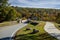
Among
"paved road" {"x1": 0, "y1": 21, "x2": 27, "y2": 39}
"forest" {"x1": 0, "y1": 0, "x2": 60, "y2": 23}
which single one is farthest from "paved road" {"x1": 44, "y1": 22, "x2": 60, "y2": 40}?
"paved road" {"x1": 0, "y1": 21, "x2": 27, "y2": 39}

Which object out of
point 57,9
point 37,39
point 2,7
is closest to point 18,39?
point 37,39

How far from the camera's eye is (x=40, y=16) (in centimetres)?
1586

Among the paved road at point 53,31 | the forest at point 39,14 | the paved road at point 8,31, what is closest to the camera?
the paved road at point 8,31

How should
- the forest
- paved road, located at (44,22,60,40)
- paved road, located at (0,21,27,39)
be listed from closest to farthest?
paved road, located at (0,21,27,39), paved road, located at (44,22,60,40), the forest

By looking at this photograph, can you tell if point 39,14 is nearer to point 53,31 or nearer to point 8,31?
point 53,31

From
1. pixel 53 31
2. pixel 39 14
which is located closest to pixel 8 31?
pixel 39 14

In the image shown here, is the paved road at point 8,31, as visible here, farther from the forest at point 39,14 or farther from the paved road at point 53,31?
the paved road at point 53,31

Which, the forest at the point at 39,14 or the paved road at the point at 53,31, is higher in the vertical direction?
the forest at the point at 39,14

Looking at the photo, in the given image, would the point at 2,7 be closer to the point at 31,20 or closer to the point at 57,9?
the point at 31,20

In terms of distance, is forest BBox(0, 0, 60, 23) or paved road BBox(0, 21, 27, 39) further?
forest BBox(0, 0, 60, 23)

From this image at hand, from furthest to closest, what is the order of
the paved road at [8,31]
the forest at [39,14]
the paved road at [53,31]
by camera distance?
the forest at [39,14] < the paved road at [53,31] < the paved road at [8,31]

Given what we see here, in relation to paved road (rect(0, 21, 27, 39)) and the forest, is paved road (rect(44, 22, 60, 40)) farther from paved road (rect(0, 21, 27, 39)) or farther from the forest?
paved road (rect(0, 21, 27, 39))

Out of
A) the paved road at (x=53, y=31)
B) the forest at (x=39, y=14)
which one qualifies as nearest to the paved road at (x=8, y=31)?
the forest at (x=39, y=14)

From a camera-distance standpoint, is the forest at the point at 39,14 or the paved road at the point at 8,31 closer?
the paved road at the point at 8,31
